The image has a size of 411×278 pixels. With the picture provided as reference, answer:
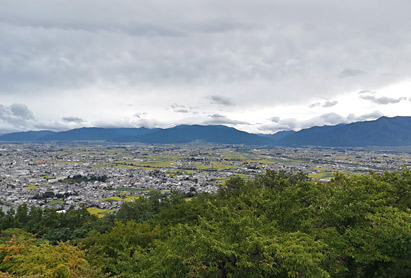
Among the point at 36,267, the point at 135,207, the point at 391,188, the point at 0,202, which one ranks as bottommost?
the point at 0,202

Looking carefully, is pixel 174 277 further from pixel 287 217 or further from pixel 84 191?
pixel 84 191

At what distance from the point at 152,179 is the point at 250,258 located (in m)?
81.8

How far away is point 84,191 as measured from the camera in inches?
2783

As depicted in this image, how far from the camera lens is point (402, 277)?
13125 millimetres

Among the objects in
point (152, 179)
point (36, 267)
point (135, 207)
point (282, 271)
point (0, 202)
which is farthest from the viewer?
point (152, 179)

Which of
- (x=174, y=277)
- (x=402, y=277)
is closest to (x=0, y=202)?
(x=174, y=277)

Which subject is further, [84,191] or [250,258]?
[84,191]

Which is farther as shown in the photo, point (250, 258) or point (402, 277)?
point (402, 277)

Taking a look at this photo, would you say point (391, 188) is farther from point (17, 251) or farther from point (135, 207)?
point (135, 207)

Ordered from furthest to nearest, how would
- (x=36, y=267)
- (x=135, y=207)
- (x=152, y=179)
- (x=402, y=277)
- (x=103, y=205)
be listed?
(x=152, y=179)
(x=103, y=205)
(x=135, y=207)
(x=402, y=277)
(x=36, y=267)

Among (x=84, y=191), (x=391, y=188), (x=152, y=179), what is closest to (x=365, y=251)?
(x=391, y=188)

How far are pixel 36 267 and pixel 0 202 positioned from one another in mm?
65960

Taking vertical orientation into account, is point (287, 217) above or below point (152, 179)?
above

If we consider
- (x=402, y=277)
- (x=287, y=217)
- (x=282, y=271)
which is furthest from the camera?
(x=287, y=217)
